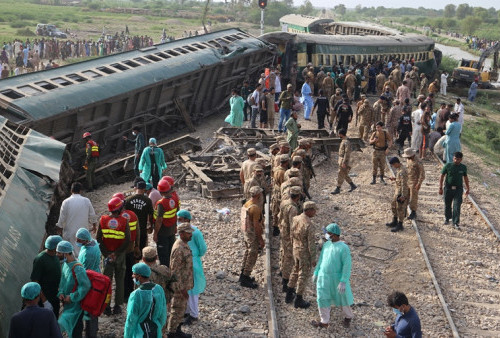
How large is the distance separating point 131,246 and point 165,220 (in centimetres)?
73

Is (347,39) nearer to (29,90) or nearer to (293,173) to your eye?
(29,90)

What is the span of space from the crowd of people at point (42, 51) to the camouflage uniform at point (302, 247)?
20.1 m

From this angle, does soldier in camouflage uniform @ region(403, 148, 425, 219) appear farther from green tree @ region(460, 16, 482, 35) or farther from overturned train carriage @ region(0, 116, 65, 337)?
green tree @ region(460, 16, 482, 35)

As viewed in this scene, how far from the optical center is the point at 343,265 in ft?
25.9

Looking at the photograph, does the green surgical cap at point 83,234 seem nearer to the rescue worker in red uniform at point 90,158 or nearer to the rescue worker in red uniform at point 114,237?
the rescue worker in red uniform at point 114,237

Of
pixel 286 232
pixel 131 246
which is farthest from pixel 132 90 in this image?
pixel 131 246

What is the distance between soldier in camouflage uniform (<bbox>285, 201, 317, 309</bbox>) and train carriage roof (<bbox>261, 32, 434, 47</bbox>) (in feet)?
58.1

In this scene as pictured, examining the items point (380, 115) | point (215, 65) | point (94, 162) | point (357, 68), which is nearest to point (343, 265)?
point (94, 162)

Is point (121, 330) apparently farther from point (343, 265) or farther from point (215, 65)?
point (215, 65)

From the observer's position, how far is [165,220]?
28.3ft

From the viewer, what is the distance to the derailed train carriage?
2580 cm

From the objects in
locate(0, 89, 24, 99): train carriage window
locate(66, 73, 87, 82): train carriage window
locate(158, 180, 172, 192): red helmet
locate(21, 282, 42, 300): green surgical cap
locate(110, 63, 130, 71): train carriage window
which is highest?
locate(110, 63, 130, 71): train carriage window

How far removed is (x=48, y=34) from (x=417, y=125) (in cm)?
4284

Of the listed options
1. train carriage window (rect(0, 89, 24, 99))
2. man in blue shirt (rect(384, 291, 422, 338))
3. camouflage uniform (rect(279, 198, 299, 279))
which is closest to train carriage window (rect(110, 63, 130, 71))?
train carriage window (rect(0, 89, 24, 99))
